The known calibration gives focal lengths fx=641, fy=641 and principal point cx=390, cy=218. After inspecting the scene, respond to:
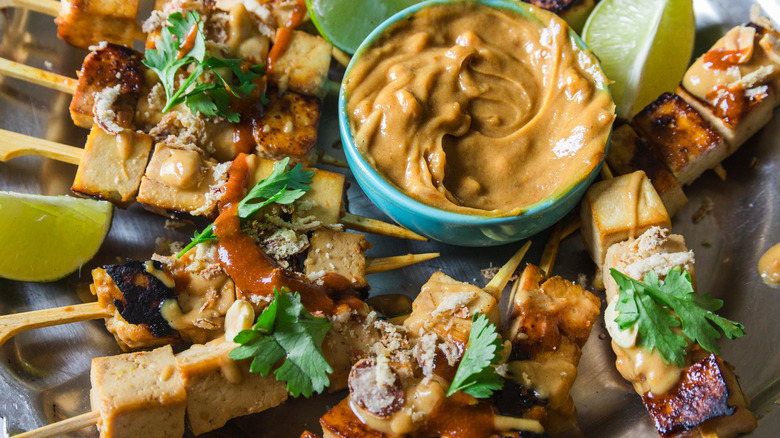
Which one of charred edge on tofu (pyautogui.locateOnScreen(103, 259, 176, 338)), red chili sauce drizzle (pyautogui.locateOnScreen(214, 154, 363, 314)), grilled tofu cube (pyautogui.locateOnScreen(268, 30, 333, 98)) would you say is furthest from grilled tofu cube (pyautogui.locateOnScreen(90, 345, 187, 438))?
grilled tofu cube (pyautogui.locateOnScreen(268, 30, 333, 98))

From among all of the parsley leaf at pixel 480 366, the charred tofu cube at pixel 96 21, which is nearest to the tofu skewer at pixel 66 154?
the charred tofu cube at pixel 96 21

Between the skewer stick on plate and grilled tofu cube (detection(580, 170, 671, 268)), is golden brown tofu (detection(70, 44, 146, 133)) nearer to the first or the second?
the skewer stick on plate

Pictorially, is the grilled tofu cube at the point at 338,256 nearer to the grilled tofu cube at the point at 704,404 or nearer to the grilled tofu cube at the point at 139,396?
the grilled tofu cube at the point at 139,396

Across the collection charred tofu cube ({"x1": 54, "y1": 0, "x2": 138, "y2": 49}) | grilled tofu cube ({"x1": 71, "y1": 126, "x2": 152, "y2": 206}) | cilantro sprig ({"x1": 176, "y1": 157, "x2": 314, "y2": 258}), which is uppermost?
charred tofu cube ({"x1": 54, "y1": 0, "x2": 138, "y2": 49})

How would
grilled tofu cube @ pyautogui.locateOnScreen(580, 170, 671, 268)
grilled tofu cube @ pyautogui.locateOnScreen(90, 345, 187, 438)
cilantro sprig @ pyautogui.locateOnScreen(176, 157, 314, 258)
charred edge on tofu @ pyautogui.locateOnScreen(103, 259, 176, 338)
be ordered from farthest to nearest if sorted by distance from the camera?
grilled tofu cube @ pyautogui.locateOnScreen(580, 170, 671, 268) < cilantro sprig @ pyautogui.locateOnScreen(176, 157, 314, 258) < charred edge on tofu @ pyautogui.locateOnScreen(103, 259, 176, 338) < grilled tofu cube @ pyautogui.locateOnScreen(90, 345, 187, 438)

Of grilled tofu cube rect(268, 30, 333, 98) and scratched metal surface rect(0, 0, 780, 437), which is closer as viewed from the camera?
scratched metal surface rect(0, 0, 780, 437)
